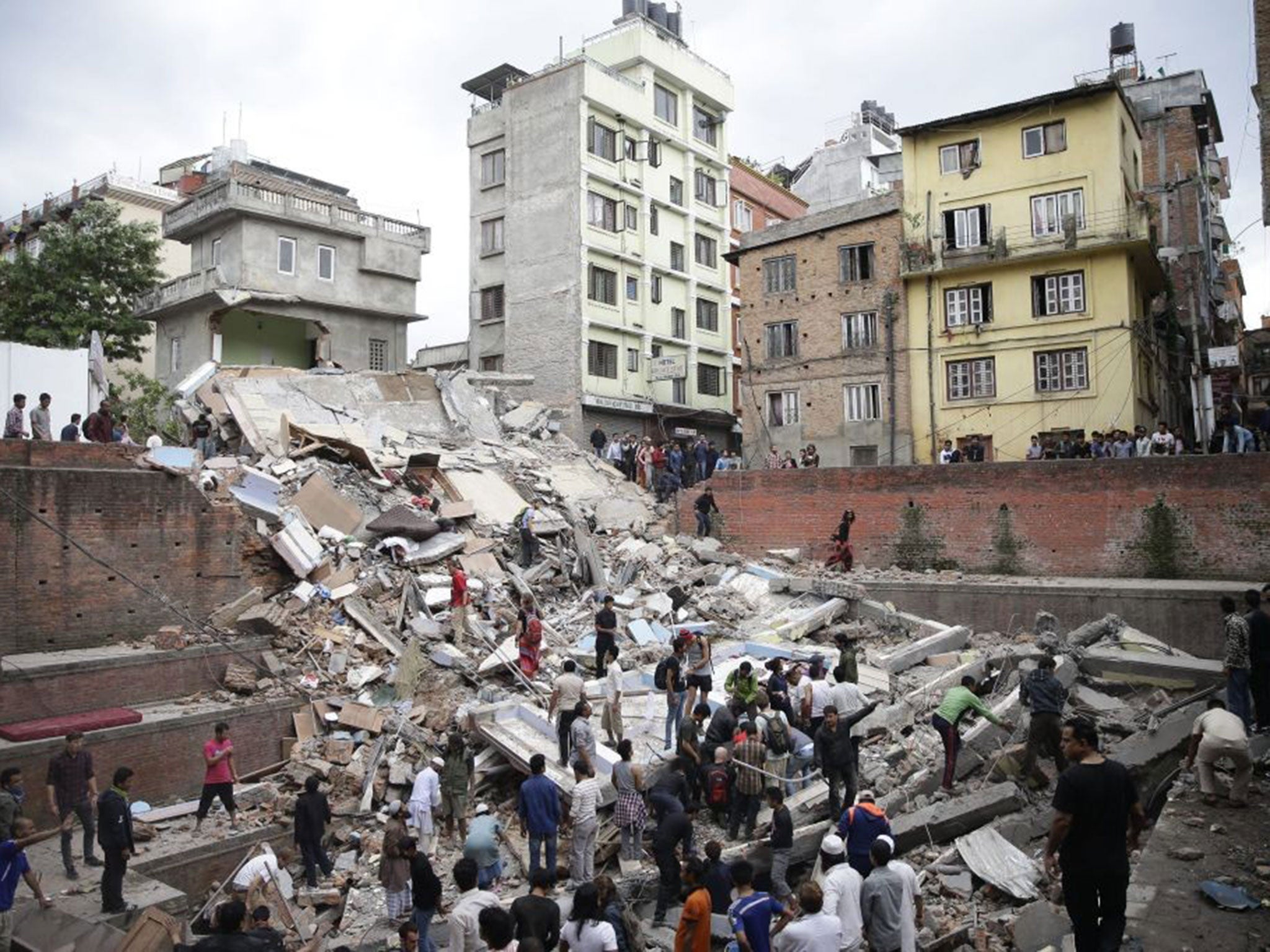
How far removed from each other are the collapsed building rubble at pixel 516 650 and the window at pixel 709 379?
14469 mm

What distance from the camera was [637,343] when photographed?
1421 inches

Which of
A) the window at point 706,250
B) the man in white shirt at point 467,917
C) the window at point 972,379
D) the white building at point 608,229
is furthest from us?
the window at point 706,250

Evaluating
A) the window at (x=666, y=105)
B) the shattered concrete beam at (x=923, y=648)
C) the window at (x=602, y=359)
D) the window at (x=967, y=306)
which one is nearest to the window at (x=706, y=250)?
the window at (x=666, y=105)

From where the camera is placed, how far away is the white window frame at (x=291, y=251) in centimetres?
3031

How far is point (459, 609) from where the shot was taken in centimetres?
1616

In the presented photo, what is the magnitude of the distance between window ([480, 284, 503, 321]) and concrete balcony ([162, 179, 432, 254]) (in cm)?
374

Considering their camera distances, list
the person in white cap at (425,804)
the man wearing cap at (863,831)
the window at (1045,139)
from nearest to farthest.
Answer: the man wearing cap at (863,831), the person in white cap at (425,804), the window at (1045,139)

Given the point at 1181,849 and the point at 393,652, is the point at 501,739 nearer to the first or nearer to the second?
the point at 393,652

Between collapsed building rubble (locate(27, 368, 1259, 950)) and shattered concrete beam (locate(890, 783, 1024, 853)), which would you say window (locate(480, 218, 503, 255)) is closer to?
collapsed building rubble (locate(27, 368, 1259, 950))

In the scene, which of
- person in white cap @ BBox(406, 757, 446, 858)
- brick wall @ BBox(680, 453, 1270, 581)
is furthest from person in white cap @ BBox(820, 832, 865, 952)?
brick wall @ BBox(680, 453, 1270, 581)

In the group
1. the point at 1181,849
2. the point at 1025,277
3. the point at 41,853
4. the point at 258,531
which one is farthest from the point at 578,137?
the point at 1181,849

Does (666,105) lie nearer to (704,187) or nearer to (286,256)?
(704,187)

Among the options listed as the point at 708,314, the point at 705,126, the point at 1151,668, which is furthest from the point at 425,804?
the point at 705,126

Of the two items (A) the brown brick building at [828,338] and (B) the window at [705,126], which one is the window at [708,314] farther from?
(A) the brown brick building at [828,338]
